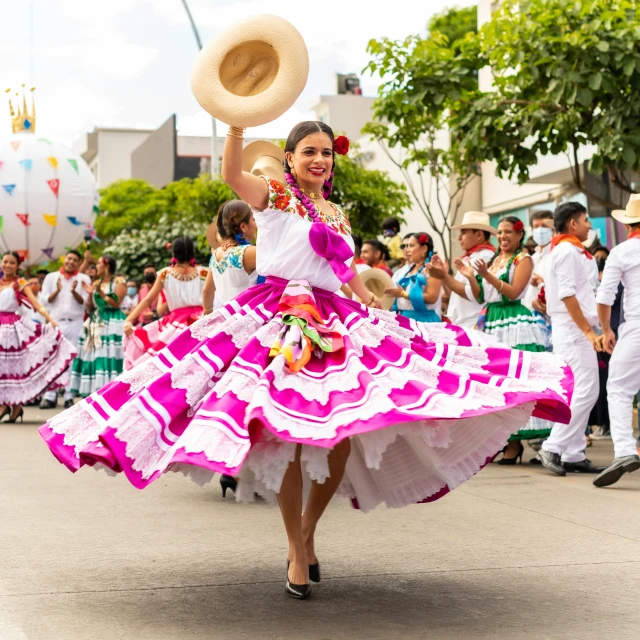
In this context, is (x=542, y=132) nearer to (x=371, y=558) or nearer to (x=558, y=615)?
(x=371, y=558)

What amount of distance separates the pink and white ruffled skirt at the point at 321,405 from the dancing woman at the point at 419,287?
186 inches

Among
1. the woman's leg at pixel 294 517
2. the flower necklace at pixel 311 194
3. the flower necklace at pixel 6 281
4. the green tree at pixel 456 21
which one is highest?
the green tree at pixel 456 21

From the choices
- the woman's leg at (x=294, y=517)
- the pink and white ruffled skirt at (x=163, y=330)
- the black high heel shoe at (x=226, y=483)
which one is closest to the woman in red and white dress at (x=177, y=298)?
the pink and white ruffled skirt at (x=163, y=330)

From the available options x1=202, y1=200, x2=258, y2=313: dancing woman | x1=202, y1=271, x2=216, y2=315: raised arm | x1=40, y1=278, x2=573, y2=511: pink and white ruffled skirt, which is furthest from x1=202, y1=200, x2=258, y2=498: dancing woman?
x1=40, y1=278, x2=573, y2=511: pink and white ruffled skirt

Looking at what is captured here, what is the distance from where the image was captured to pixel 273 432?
13.7 ft

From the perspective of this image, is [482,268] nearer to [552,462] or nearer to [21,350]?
[552,462]

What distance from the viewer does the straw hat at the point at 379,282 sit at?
9156 mm

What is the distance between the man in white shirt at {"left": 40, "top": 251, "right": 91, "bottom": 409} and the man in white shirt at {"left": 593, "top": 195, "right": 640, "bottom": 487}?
32.0 ft

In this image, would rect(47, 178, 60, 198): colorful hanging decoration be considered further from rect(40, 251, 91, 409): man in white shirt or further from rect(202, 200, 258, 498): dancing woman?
rect(202, 200, 258, 498): dancing woman

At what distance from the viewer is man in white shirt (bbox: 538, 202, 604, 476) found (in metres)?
8.64

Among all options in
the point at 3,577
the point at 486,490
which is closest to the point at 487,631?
the point at 3,577

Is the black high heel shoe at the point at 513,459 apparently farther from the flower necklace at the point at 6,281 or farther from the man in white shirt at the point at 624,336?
the flower necklace at the point at 6,281

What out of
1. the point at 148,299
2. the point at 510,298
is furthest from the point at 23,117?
the point at 510,298

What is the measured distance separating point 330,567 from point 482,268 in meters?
4.28
